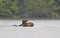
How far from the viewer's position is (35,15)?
8.49 metres

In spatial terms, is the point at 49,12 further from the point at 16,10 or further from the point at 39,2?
the point at 16,10

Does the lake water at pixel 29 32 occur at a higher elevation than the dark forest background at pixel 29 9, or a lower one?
lower

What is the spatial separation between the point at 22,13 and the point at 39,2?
80 cm

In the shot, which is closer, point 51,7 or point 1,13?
point 1,13

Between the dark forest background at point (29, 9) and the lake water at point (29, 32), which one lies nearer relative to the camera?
the lake water at point (29, 32)

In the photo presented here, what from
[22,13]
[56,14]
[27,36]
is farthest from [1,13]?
[27,36]

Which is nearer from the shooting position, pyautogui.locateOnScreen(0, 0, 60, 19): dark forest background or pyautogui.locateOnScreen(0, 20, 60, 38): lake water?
pyautogui.locateOnScreen(0, 20, 60, 38): lake water

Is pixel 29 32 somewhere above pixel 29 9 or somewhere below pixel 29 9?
below

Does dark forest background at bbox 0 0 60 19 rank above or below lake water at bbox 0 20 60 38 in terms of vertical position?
above

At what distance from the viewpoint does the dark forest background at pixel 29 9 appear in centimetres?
838

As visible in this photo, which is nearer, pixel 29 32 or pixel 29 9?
pixel 29 32

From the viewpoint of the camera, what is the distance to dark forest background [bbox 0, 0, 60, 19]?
8383 mm

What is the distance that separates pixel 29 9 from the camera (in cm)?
859

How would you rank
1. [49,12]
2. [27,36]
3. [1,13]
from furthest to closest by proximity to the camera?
[49,12], [1,13], [27,36]
